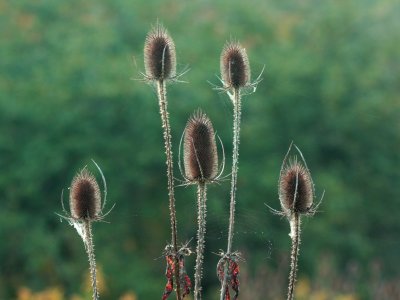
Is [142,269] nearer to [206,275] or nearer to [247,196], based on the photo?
[206,275]

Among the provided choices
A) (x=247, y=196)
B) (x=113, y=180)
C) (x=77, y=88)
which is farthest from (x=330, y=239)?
(x=77, y=88)

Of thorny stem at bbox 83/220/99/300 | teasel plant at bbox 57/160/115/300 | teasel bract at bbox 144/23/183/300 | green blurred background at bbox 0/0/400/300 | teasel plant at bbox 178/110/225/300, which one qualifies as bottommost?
thorny stem at bbox 83/220/99/300

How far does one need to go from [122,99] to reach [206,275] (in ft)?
20.6

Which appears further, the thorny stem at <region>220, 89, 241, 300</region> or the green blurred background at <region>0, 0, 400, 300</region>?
the green blurred background at <region>0, 0, 400, 300</region>

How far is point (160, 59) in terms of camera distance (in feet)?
11.4

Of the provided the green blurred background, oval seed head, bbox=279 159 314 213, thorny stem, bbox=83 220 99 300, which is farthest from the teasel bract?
the green blurred background

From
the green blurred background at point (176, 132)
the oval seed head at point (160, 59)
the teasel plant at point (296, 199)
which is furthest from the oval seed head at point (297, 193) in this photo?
the green blurred background at point (176, 132)

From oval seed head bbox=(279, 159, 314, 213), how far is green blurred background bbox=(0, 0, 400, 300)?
18057 mm

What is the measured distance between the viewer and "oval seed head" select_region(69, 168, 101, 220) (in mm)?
3296

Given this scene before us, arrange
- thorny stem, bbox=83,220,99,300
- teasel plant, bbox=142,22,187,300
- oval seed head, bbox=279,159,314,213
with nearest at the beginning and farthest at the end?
thorny stem, bbox=83,220,99,300, oval seed head, bbox=279,159,314,213, teasel plant, bbox=142,22,187,300

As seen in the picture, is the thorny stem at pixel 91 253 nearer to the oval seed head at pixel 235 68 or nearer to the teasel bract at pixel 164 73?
the teasel bract at pixel 164 73

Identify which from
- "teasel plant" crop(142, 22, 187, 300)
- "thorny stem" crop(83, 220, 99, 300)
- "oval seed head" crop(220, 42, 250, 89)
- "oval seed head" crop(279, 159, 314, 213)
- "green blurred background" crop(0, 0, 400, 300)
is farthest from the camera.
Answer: "green blurred background" crop(0, 0, 400, 300)

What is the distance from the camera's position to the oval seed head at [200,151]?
3.28 m

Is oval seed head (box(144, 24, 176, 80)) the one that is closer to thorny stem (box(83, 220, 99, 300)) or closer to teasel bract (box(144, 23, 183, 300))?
teasel bract (box(144, 23, 183, 300))
